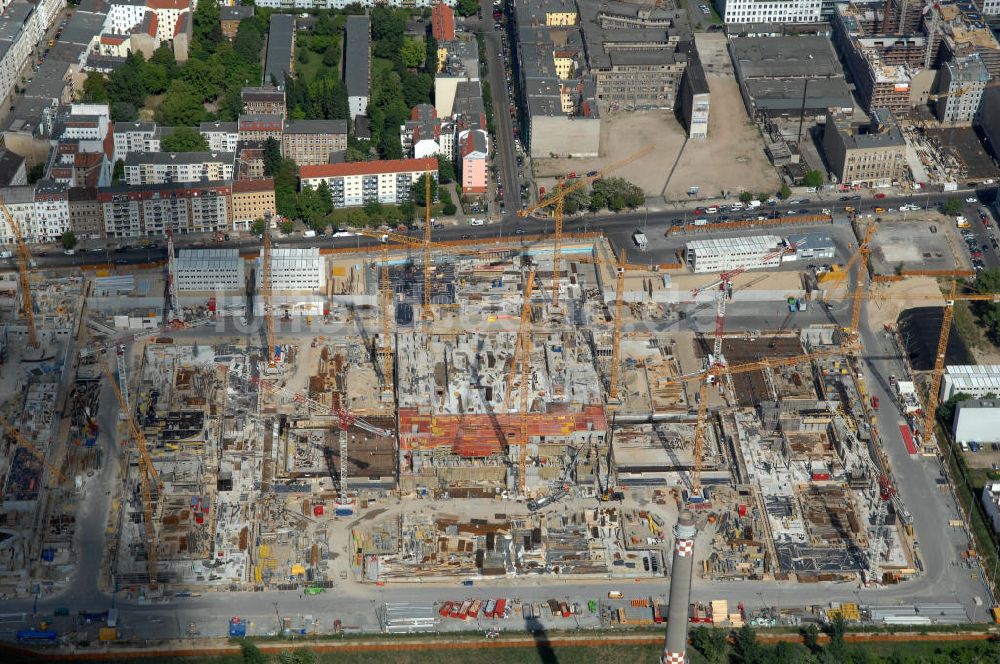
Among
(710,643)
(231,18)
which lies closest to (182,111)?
(231,18)

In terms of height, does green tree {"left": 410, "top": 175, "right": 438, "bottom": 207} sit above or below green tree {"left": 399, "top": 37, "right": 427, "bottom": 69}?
below

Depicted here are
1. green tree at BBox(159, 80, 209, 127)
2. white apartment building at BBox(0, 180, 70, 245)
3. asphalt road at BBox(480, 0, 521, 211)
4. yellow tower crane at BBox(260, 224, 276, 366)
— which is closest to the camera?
yellow tower crane at BBox(260, 224, 276, 366)

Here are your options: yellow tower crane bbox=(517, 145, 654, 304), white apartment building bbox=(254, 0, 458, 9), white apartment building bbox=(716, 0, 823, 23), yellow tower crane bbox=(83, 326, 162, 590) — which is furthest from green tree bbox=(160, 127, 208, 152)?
white apartment building bbox=(716, 0, 823, 23)

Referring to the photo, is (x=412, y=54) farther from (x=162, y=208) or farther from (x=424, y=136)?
(x=162, y=208)

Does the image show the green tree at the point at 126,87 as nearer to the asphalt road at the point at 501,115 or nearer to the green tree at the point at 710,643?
the asphalt road at the point at 501,115

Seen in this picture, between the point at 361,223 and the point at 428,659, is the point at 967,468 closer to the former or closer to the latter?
the point at 428,659

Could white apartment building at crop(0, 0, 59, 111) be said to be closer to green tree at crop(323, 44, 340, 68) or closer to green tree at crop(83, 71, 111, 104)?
green tree at crop(83, 71, 111, 104)
